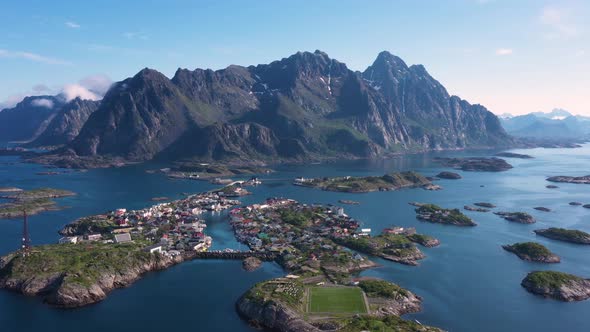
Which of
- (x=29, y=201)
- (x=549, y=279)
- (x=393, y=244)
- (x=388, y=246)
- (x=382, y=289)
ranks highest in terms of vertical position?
(x=29, y=201)

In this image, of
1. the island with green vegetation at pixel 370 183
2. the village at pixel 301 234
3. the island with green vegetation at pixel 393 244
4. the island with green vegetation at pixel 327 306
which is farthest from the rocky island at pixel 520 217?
the island with green vegetation at pixel 327 306

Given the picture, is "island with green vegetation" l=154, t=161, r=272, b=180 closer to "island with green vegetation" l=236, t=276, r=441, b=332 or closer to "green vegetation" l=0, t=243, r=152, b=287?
"green vegetation" l=0, t=243, r=152, b=287

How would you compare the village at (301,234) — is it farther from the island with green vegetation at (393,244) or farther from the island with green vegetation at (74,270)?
the island with green vegetation at (74,270)

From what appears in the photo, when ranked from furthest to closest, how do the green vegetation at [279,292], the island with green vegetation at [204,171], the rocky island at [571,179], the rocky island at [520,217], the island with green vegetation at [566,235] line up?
the island with green vegetation at [204,171]
the rocky island at [571,179]
the rocky island at [520,217]
the island with green vegetation at [566,235]
the green vegetation at [279,292]

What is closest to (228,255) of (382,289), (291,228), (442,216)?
(291,228)

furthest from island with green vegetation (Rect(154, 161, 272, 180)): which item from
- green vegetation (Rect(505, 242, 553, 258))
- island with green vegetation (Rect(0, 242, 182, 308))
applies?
green vegetation (Rect(505, 242, 553, 258))

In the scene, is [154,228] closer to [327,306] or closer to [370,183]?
[327,306]

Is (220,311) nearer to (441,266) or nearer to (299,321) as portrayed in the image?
(299,321)

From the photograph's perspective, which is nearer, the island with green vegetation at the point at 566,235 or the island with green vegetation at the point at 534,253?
the island with green vegetation at the point at 534,253
